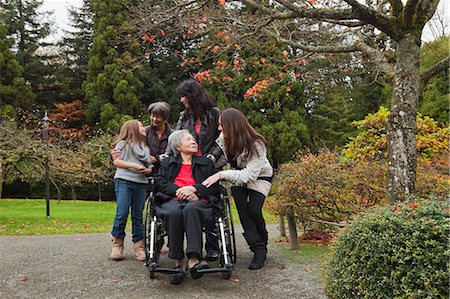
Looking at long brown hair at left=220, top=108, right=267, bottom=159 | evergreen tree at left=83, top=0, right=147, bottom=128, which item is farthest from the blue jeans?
evergreen tree at left=83, top=0, right=147, bottom=128

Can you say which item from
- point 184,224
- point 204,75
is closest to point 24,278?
point 184,224

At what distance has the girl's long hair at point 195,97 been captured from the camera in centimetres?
388

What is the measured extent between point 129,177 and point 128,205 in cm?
28

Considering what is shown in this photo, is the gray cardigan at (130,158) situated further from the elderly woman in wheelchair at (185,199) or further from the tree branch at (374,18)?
the tree branch at (374,18)

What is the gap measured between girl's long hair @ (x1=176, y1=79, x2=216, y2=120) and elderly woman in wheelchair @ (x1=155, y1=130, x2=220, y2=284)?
0.34 m

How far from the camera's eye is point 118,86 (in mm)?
17938

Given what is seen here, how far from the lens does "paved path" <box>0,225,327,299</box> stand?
122 inches

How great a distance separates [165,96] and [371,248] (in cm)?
1763

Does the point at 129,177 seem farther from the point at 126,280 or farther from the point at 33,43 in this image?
the point at 33,43

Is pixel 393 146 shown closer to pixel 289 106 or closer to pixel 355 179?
pixel 355 179

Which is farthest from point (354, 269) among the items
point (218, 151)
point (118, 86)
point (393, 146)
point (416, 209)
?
point (118, 86)

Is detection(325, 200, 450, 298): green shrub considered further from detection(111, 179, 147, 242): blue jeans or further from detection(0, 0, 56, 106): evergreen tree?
detection(0, 0, 56, 106): evergreen tree

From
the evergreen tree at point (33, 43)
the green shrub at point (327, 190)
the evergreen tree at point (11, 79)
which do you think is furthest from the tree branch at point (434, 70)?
the evergreen tree at point (33, 43)

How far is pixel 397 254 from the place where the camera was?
219cm
